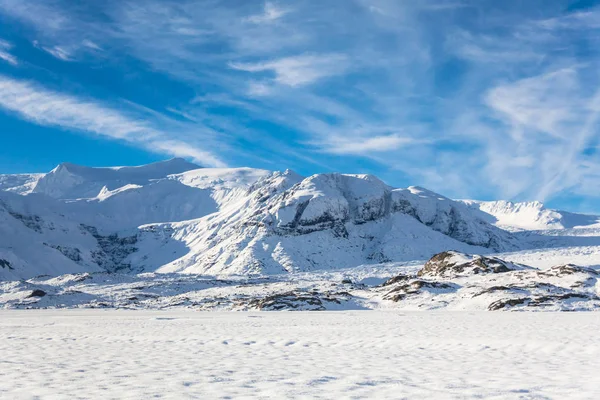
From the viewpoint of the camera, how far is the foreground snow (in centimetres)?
928

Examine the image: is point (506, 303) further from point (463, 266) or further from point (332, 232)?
point (332, 232)

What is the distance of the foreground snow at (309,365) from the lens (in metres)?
9.28

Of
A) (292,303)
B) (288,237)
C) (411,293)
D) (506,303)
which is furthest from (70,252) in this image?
(506,303)

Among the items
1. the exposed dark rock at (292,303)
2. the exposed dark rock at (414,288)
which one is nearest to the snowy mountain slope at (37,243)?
the exposed dark rock at (292,303)

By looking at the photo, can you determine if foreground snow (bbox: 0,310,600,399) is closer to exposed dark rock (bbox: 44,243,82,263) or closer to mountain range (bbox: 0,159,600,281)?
mountain range (bbox: 0,159,600,281)

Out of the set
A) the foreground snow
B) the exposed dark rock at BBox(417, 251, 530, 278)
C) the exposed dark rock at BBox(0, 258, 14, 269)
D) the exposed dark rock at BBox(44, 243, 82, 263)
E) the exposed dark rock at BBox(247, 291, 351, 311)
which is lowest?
the exposed dark rock at BBox(247, 291, 351, 311)

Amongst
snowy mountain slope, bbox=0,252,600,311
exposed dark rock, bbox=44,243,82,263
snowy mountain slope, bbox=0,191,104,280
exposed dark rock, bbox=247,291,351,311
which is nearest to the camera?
snowy mountain slope, bbox=0,252,600,311

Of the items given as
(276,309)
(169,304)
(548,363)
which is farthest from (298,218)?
(548,363)

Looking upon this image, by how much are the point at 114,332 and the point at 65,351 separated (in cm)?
876

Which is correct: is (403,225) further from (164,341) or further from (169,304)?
(164,341)

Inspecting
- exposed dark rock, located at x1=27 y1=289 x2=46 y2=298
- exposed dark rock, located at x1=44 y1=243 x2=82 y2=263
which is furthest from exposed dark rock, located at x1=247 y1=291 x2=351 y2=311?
exposed dark rock, located at x1=44 y1=243 x2=82 y2=263

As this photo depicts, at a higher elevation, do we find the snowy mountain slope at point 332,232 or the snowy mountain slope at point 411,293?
the snowy mountain slope at point 332,232

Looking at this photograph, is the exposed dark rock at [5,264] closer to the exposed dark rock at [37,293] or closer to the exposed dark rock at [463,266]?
the exposed dark rock at [37,293]

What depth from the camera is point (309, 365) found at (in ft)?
42.9
